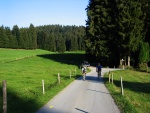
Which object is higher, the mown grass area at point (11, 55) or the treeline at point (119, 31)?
the treeline at point (119, 31)

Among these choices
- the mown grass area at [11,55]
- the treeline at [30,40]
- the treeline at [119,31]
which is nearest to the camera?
the treeline at [119,31]

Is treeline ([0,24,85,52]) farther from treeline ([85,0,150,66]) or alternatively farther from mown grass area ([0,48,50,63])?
treeline ([85,0,150,66])

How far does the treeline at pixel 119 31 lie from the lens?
5247 cm

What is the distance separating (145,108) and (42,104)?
17.9ft

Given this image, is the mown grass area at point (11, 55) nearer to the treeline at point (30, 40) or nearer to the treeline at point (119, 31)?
the treeline at point (30, 40)

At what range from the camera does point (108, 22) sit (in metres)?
54.8

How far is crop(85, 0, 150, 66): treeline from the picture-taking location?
52.5 m

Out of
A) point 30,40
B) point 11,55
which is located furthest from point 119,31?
point 30,40

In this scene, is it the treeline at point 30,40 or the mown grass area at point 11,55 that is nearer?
the mown grass area at point 11,55

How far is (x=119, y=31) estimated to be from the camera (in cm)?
5247

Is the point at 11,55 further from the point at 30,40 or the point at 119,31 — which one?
the point at 119,31

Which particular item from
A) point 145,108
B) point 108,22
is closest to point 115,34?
point 108,22

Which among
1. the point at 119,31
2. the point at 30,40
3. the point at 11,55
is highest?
the point at 30,40

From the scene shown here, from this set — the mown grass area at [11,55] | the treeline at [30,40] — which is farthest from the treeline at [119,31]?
the treeline at [30,40]
